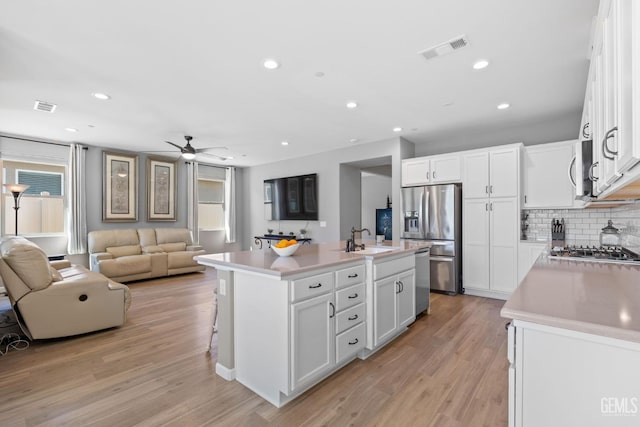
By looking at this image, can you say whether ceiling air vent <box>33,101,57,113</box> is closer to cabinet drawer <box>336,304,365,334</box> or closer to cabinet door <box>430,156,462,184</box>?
cabinet drawer <box>336,304,365,334</box>

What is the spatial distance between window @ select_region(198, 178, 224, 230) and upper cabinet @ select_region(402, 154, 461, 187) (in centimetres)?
502

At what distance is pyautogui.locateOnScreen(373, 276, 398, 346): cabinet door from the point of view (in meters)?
2.58

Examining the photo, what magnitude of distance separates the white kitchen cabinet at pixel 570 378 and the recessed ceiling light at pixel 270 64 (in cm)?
260

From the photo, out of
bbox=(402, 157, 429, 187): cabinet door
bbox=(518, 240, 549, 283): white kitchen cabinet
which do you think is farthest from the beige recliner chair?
bbox=(518, 240, 549, 283): white kitchen cabinet

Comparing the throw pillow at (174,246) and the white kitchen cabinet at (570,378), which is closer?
the white kitchen cabinet at (570,378)

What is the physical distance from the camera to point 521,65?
9.01 ft

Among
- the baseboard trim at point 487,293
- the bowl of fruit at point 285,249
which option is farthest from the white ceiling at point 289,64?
the baseboard trim at point 487,293

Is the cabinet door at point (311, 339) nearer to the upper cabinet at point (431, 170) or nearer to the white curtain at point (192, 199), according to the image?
the upper cabinet at point (431, 170)

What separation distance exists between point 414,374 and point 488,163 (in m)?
3.36

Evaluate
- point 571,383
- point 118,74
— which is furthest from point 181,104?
point 571,383

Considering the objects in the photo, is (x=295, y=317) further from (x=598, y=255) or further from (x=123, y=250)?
(x=123, y=250)

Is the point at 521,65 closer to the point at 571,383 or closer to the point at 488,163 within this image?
the point at 488,163

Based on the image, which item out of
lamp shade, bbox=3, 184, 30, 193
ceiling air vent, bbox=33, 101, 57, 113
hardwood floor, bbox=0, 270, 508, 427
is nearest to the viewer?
hardwood floor, bbox=0, 270, 508, 427

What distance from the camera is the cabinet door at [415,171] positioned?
4.96 m
